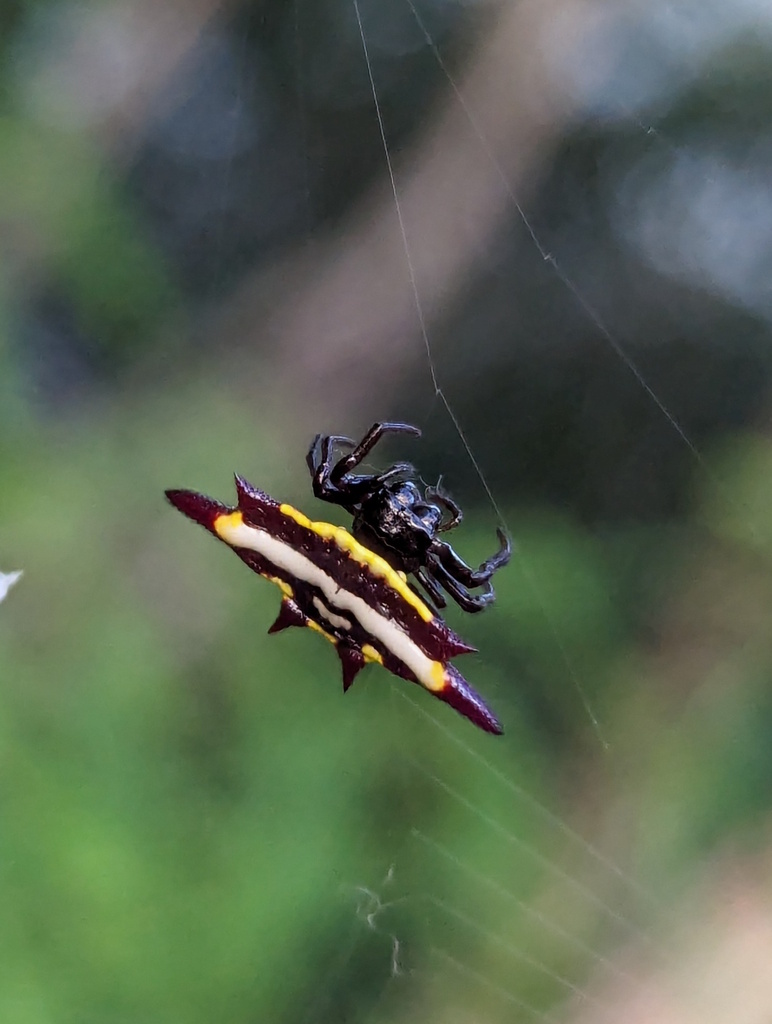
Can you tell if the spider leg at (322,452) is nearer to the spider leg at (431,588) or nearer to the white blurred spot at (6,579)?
the spider leg at (431,588)

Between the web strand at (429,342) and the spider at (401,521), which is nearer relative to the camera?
the spider at (401,521)

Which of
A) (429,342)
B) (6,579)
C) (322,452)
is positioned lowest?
(6,579)

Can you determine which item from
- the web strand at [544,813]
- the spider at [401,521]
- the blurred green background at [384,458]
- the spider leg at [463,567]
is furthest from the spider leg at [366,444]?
the web strand at [544,813]

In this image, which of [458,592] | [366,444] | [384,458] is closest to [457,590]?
[458,592]

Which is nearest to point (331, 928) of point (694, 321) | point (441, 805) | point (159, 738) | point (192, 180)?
point (441, 805)

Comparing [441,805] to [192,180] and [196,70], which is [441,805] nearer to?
[192,180]

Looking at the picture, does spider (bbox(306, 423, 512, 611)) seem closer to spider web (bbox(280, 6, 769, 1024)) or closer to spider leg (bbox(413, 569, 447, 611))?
spider leg (bbox(413, 569, 447, 611))

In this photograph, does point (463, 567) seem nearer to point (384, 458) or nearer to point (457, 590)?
point (457, 590)
